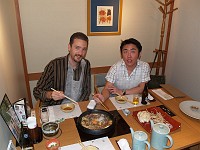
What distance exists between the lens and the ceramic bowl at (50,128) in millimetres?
1353

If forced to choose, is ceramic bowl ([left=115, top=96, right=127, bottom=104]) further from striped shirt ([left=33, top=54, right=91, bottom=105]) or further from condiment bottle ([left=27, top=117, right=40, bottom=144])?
condiment bottle ([left=27, top=117, right=40, bottom=144])

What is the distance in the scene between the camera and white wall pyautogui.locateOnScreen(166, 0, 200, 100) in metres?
2.92

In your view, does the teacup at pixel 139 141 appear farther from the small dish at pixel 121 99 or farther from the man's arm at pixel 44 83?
the man's arm at pixel 44 83

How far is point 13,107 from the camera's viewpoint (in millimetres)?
1375

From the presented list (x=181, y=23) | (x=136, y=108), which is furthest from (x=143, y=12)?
(x=136, y=108)

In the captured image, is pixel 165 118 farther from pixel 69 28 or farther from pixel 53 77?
pixel 69 28

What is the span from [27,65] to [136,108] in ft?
6.55

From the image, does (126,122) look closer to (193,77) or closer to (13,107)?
(13,107)

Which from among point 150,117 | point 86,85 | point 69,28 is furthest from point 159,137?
point 69,28

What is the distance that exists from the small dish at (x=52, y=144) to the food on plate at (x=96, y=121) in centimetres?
27

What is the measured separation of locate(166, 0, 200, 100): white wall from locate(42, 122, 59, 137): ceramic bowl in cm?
250

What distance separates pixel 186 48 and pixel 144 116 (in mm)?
2143

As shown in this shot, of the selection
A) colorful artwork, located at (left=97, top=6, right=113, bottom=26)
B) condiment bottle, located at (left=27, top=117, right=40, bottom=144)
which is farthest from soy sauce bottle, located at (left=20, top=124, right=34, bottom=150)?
colorful artwork, located at (left=97, top=6, right=113, bottom=26)

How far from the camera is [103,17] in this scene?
2.98 meters
